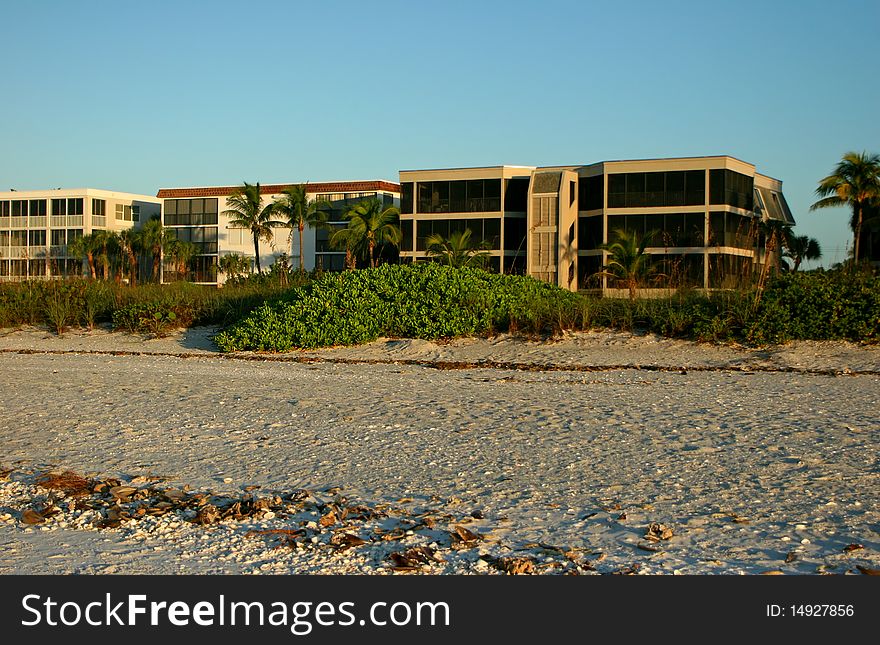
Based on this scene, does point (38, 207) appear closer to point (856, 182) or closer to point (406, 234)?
point (406, 234)

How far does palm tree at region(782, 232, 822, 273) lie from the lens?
163 feet

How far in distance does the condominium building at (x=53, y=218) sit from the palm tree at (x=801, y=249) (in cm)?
5528

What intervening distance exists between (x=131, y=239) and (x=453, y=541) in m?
73.0

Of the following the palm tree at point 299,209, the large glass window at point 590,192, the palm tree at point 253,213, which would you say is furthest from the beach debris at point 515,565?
the palm tree at point 253,213

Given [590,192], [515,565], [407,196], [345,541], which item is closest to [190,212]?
[407,196]

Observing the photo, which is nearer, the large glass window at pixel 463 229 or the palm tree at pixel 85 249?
the large glass window at pixel 463 229

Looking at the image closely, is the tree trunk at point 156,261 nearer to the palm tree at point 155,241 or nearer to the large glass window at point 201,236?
the palm tree at point 155,241

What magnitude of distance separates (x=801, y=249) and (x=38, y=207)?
6126 cm

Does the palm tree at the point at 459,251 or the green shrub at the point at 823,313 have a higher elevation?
the palm tree at the point at 459,251

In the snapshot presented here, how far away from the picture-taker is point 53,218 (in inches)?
3140

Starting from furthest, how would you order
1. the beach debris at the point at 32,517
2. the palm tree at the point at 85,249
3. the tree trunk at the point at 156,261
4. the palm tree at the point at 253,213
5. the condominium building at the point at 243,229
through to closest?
the palm tree at the point at 85,249 < the tree trunk at the point at 156,261 < the condominium building at the point at 243,229 < the palm tree at the point at 253,213 < the beach debris at the point at 32,517

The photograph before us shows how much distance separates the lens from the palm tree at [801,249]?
49550 mm
